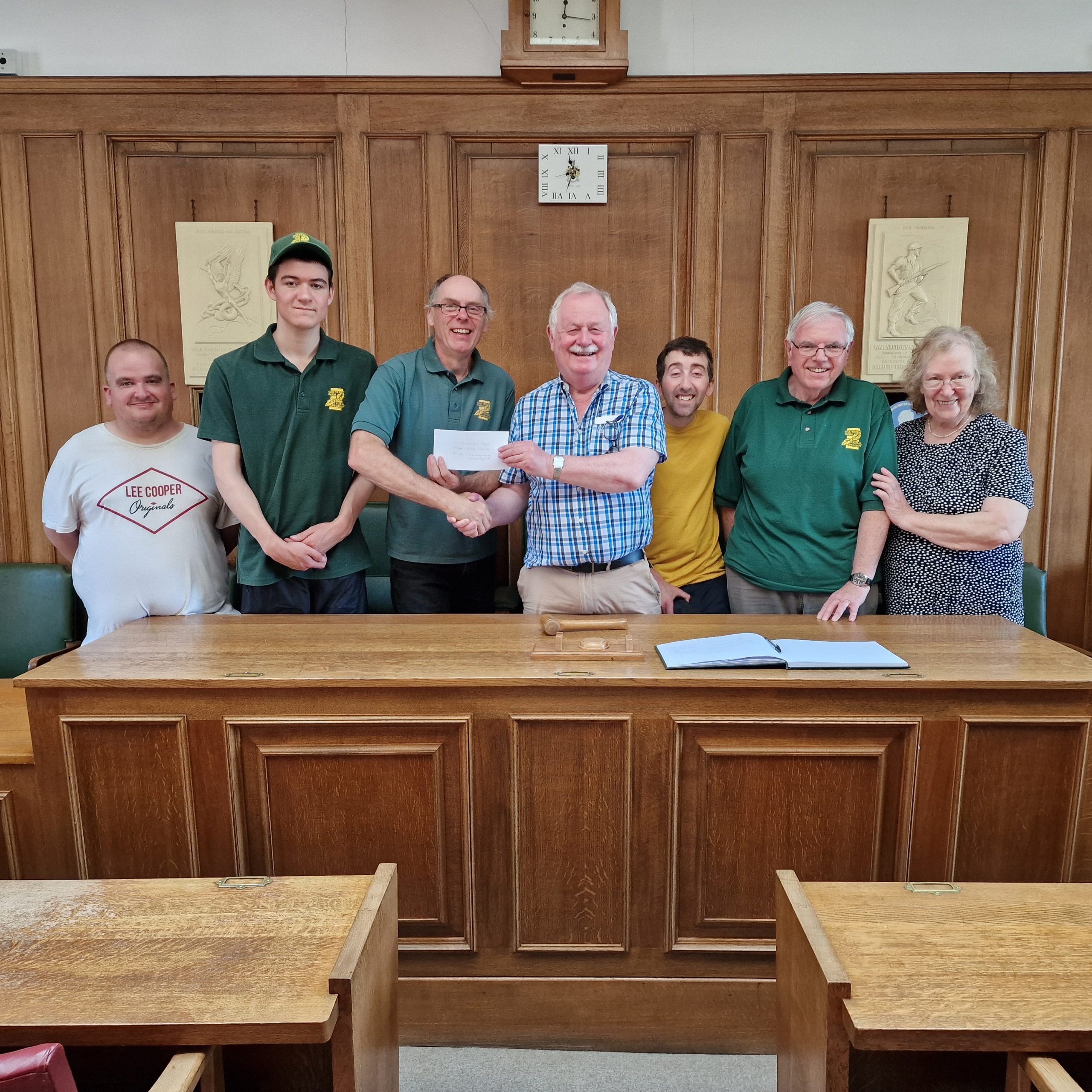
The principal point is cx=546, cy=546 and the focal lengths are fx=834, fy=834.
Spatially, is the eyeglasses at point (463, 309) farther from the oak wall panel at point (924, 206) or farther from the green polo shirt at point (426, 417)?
the oak wall panel at point (924, 206)

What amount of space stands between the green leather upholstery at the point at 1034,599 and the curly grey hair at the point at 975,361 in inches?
54.6

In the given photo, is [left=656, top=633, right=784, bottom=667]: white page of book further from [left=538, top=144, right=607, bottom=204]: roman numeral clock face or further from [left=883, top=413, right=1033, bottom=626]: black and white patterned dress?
[left=538, top=144, right=607, bottom=204]: roman numeral clock face

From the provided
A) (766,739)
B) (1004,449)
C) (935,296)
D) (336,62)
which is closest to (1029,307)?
(935,296)

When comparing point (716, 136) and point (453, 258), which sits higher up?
point (716, 136)

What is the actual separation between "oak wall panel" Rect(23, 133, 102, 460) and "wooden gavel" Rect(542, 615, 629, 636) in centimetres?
282

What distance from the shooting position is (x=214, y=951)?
48.7 inches

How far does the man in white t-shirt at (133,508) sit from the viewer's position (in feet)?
8.01

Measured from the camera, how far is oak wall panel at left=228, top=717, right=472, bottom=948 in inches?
75.2

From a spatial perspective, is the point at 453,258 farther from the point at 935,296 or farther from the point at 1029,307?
the point at 1029,307

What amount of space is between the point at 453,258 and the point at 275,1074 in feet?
10.6

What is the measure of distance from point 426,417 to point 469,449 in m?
0.29

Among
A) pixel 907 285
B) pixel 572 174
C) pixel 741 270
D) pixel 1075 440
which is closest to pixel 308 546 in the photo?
pixel 572 174

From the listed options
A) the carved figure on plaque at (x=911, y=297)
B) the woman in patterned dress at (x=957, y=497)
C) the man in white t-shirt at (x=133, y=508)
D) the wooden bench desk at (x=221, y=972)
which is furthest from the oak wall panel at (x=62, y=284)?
the carved figure on plaque at (x=911, y=297)

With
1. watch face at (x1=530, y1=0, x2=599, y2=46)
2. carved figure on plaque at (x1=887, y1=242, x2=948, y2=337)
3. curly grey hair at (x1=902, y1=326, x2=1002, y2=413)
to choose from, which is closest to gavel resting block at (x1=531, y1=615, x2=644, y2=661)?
curly grey hair at (x1=902, y1=326, x2=1002, y2=413)
